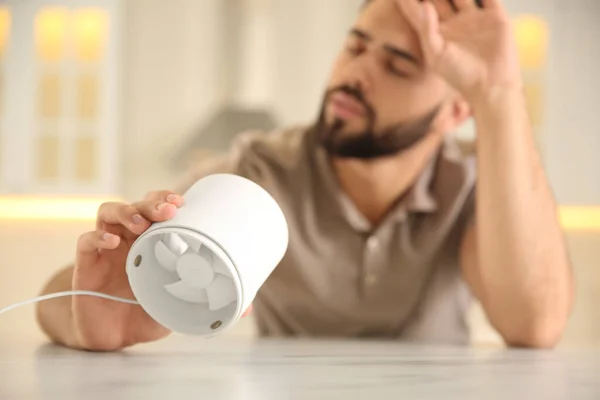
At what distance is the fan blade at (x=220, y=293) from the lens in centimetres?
48

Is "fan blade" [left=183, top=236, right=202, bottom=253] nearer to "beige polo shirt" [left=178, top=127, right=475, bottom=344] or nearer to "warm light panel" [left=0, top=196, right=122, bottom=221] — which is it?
"beige polo shirt" [left=178, top=127, right=475, bottom=344]

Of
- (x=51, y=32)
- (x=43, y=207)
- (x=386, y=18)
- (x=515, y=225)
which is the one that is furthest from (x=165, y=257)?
(x=51, y=32)

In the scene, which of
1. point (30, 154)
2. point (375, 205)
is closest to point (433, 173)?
point (375, 205)

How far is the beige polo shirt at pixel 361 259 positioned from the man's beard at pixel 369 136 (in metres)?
0.04

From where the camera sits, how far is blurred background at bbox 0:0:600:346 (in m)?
2.33

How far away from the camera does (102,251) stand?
1.83ft

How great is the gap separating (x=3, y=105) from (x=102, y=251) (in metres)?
1.95

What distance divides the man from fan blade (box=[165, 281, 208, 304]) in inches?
13.7

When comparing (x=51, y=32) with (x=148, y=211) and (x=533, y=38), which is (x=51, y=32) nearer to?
(x=533, y=38)

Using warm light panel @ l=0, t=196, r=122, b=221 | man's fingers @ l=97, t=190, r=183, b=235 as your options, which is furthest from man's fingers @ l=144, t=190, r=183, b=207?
warm light panel @ l=0, t=196, r=122, b=221

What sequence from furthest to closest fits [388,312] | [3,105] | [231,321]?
[3,105]
[388,312]
[231,321]

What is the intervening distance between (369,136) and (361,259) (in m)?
0.18

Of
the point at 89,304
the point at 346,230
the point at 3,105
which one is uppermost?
the point at 89,304

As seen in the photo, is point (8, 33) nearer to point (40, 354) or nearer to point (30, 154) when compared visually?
point (30, 154)
